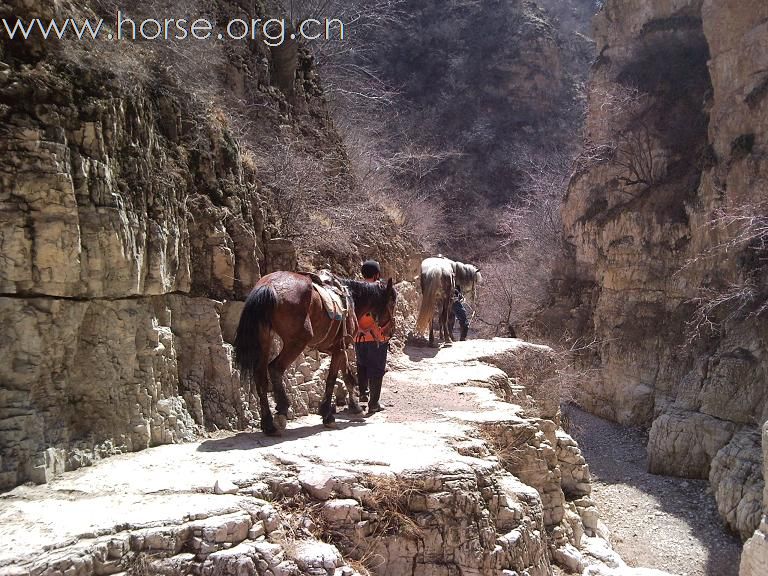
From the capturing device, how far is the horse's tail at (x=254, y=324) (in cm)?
575

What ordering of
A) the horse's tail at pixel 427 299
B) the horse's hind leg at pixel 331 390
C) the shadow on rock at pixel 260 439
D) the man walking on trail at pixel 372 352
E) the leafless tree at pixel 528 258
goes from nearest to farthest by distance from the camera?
the shadow on rock at pixel 260 439 → the horse's hind leg at pixel 331 390 → the man walking on trail at pixel 372 352 → the horse's tail at pixel 427 299 → the leafless tree at pixel 528 258

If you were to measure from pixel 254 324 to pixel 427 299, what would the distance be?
5.99m

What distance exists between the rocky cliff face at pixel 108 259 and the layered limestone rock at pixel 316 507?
41 cm

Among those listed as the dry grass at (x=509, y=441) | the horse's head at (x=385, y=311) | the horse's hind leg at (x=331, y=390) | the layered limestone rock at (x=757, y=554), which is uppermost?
the horse's head at (x=385, y=311)

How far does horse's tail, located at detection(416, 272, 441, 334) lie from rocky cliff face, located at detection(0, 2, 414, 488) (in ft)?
15.1

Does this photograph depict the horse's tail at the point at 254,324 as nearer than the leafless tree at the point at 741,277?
Yes

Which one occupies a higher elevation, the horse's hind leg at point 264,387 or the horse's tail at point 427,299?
the horse's tail at point 427,299

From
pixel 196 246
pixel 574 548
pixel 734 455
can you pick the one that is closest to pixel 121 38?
pixel 196 246

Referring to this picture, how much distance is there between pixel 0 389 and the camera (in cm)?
440

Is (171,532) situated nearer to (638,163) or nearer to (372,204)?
(372,204)

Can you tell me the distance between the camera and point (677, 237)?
1798cm

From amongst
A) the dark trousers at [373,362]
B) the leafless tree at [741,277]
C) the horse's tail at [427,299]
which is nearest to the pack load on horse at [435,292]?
the horse's tail at [427,299]

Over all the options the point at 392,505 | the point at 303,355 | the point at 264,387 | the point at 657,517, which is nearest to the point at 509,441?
the point at 392,505

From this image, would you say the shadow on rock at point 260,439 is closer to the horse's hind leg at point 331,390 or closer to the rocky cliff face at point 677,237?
the horse's hind leg at point 331,390
